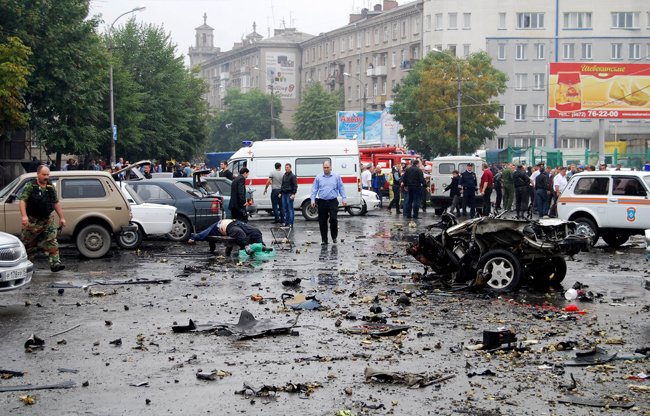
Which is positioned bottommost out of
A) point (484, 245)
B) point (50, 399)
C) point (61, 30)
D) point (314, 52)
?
point (50, 399)

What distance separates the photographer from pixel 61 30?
3344 cm

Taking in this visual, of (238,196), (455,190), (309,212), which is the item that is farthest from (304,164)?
(238,196)

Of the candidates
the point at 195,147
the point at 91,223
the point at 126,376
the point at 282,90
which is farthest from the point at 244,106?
the point at 126,376

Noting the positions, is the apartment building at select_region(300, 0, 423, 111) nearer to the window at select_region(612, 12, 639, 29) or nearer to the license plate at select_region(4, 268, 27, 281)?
the window at select_region(612, 12, 639, 29)

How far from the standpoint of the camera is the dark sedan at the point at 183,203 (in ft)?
58.7

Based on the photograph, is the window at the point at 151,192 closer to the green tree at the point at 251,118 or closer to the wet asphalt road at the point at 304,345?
the wet asphalt road at the point at 304,345

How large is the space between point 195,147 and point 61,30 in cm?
2697

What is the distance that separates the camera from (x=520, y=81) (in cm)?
7519

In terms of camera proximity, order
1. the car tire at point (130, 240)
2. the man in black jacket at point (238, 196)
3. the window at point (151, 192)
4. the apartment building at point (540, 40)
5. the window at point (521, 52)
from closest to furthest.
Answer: the car tire at point (130, 240) < the man in black jacket at point (238, 196) < the window at point (151, 192) < the apartment building at point (540, 40) < the window at point (521, 52)

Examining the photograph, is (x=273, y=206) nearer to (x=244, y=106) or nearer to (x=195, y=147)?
(x=195, y=147)

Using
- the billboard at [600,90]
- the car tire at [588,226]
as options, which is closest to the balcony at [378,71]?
the billboard at [600,90]

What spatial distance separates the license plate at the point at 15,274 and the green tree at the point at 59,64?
23.8 meters

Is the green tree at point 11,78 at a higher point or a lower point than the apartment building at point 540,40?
lower

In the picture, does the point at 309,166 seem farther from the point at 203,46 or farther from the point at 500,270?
the point at 203,46
